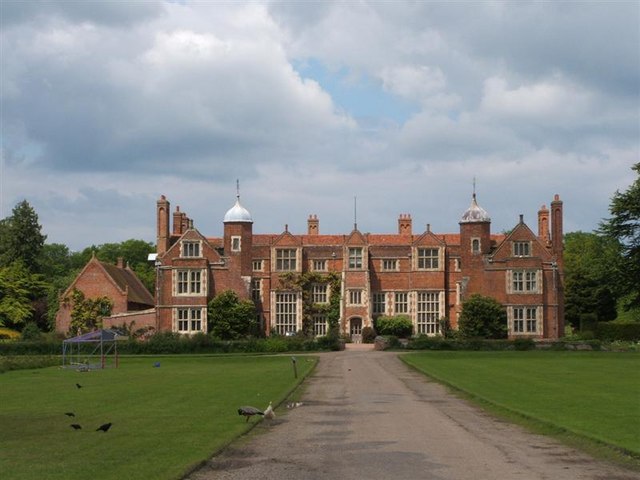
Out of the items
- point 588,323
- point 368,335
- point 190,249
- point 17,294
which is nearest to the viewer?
point 368,335

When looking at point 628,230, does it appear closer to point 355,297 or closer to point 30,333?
point 355,297

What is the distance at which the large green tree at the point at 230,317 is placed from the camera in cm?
6594

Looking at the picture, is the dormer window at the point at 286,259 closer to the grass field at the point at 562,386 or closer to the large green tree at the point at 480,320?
the large green tree at the point at 480,320

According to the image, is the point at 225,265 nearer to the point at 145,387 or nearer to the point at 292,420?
the point at 145,387

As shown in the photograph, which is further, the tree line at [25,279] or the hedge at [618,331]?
the tree line at [25,279]

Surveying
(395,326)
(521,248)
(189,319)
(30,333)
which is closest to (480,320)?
(521,248)

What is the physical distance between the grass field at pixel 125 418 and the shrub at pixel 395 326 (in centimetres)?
2851

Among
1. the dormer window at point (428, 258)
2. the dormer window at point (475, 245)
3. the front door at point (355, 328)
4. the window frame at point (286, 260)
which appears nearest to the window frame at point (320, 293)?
the window frame at point (286, 260)

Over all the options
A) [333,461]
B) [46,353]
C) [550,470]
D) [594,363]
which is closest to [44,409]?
[333,461]

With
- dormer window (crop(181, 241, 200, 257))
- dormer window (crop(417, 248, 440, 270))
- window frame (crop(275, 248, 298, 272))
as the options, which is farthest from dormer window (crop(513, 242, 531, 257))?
dormer window (crop(181, 241, 200, 257))

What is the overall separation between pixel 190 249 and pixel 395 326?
16.3 meters

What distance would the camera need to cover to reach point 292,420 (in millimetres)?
20781

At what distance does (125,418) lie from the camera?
21.0m

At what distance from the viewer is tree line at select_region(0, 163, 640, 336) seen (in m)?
62.5
